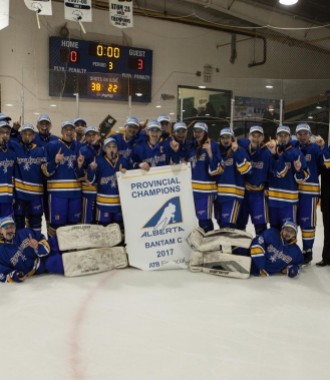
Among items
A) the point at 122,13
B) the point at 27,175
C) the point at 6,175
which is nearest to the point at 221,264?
the point at 27,175

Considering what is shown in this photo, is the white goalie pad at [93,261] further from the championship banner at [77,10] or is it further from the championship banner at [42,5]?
the championship banner at [77,10]

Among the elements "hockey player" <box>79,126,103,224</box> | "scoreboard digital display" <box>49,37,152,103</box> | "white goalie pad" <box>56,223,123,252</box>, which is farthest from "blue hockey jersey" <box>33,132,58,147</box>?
"scoreboard digital display" <box>49,37,152,103</box>

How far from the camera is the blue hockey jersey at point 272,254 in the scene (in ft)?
11.0

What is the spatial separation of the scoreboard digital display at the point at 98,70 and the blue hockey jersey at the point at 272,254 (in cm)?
441

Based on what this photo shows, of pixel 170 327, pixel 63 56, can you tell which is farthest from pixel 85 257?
pixel 63 56

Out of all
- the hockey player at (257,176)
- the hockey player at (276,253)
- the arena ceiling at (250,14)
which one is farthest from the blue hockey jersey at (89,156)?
the arena ceiling at (250,14)

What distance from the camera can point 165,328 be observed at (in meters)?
2.36

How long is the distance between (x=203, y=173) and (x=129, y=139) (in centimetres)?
71

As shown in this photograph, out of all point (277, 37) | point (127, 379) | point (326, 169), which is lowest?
point (127, 379)

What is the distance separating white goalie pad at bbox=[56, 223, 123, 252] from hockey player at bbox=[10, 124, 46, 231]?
44 centimetres

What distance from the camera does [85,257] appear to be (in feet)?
11.1

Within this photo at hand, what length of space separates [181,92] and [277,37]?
3.14 metres

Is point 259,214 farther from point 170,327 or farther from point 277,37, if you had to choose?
point 277,37

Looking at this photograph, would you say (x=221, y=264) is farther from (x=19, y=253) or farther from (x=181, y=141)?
(x=19, y=253)
